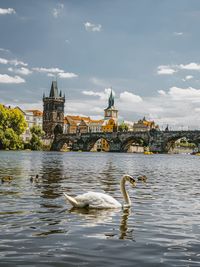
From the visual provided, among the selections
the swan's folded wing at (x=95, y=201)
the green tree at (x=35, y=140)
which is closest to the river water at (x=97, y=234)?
the swan's folded wing at (x=95, y=201)

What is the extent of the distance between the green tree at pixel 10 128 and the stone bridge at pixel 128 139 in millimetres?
41210

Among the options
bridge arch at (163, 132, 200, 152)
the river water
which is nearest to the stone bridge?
bridge arch at (163, 132, 200, 152)

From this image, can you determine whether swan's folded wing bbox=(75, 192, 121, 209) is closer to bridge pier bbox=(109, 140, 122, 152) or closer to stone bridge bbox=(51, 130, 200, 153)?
stone bridge bbox=(51, 130, 200, 153)

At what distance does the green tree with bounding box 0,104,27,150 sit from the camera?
110 m

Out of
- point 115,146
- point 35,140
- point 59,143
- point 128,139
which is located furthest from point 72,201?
point 59,143

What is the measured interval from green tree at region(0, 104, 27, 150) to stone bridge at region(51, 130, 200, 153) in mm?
41210

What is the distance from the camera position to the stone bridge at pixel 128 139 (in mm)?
131875

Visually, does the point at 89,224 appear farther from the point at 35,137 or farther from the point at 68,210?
the point at 35,137

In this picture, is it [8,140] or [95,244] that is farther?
[8,140]

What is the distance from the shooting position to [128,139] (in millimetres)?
146250

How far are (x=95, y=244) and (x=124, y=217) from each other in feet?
10.6

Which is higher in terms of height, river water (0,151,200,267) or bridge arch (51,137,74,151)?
bridge arch (51,137,74,151)

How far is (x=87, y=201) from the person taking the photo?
12.5 meters

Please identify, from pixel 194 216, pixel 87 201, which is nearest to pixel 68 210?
pixel 87 201
